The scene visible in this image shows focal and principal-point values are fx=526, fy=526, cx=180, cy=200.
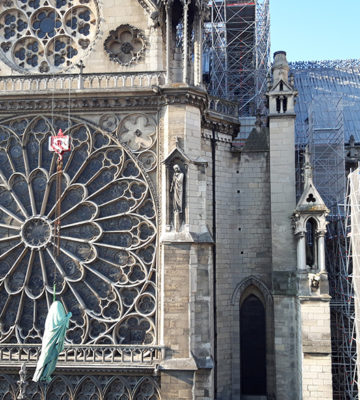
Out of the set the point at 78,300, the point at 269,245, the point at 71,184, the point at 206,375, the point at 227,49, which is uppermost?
the point at 227,49

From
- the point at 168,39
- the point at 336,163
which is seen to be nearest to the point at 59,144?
the point at 168,39

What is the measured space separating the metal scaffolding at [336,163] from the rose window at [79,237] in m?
5.65

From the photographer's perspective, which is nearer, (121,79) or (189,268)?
(189,268)

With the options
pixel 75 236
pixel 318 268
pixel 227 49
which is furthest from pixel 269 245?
pixel 227 49

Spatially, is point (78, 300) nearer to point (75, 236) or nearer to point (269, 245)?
point (75, 236)

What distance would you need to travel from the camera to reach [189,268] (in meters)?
13.4

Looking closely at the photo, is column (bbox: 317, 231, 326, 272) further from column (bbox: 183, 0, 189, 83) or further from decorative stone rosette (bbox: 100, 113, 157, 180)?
column (bbox: 183, 0, 189, 83)

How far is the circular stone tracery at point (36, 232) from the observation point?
1457cm

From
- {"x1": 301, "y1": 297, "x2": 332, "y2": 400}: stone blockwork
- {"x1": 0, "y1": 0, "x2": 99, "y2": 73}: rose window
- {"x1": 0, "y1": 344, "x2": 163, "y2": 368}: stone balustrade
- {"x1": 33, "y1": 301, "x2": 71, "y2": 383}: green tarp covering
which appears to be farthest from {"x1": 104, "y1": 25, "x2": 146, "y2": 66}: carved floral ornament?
{"x1": 301, "y1": 297, "x2": 332, "y2": 400}: stone blockwork

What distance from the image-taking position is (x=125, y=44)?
51.5 feet

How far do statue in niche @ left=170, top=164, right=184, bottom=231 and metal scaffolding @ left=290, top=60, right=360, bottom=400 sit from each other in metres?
5.08

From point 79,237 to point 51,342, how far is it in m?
4.12

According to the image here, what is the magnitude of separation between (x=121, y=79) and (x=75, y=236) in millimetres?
4607

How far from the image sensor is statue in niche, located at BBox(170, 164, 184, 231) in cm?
1368
